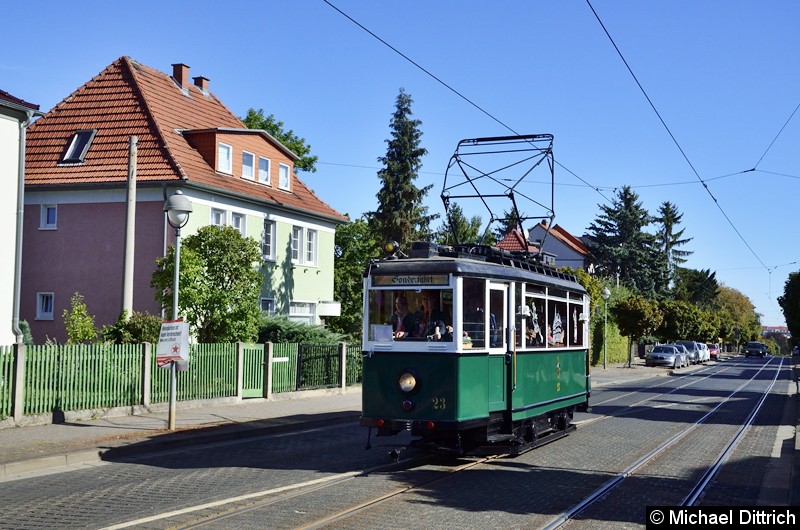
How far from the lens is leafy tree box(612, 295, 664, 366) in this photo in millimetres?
53062

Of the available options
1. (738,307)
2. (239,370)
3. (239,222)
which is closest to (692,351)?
(239,222)

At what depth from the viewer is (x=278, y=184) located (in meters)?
36.3

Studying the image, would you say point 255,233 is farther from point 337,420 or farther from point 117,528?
point 117,528

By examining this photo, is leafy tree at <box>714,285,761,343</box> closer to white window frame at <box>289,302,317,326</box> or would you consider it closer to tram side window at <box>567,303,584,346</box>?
white window frame at <box>289,302,317,326</box>

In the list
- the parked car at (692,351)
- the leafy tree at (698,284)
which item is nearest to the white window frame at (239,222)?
the parked car at (692,351)

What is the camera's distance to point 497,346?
41.5 feet

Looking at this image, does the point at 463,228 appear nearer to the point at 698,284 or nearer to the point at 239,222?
the point at 698,284

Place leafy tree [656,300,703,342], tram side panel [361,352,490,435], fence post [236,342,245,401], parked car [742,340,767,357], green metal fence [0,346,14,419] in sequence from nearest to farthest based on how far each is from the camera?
tram side panel [361,352,490,435] < green metal fence [0,346,14,419] < fence post [236,342,245,401] < leafy tree [656,300,703,342] < parked car [742,340,767,357]

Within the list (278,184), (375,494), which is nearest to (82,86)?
(278,184)

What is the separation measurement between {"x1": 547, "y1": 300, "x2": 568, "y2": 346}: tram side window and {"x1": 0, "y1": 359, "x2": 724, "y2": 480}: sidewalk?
5.68 meters

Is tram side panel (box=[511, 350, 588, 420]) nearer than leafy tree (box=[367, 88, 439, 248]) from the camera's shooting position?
Yes

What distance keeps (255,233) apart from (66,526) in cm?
2531

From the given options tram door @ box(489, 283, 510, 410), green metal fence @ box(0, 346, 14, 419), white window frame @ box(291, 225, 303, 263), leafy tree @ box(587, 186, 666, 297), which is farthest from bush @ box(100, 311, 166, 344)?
leafy tree @ box(587, 186, 666, 297)

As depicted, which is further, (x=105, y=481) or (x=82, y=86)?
(x=82, y=86)
